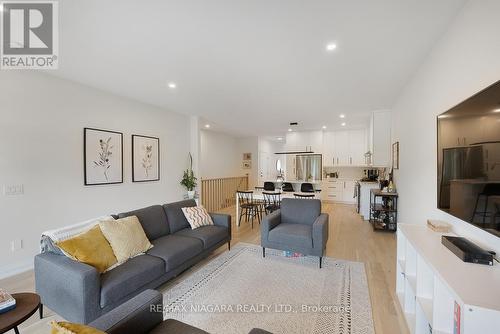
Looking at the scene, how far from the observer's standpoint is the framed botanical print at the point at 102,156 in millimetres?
3412

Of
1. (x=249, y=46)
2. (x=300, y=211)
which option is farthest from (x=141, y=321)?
(x=300, y=211)

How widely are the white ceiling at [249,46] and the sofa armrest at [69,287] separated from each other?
207 centimetres

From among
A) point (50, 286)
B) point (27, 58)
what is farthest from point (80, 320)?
point (27, 58)

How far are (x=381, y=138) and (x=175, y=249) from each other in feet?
15.6

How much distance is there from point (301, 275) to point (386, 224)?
2.72 meters

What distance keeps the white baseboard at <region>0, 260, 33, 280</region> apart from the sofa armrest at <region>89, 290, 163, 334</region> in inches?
107

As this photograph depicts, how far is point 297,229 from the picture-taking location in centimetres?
308

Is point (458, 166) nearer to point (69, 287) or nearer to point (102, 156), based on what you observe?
→ point (69, 287)

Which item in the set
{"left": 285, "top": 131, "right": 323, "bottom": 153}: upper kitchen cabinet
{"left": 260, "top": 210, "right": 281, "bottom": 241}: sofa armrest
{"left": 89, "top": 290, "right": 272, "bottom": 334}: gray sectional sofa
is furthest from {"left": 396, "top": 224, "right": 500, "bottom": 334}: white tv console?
{"left": 285, "top": 131, "right": 323, "bottom": 153}: upper kitchen cabinet

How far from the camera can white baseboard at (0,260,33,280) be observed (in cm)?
262

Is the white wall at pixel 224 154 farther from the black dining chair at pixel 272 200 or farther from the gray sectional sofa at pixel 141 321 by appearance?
the gray sectional sofa at pixel 141 321

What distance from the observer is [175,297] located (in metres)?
2.18

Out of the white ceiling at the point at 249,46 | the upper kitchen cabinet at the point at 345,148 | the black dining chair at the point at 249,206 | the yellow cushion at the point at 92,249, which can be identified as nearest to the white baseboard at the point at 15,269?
the yellow cushion at the point at 92,249

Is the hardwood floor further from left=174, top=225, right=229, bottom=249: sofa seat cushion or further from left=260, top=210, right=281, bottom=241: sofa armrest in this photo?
left=260, top=210, right=281, bottom=241: sofa armrest
